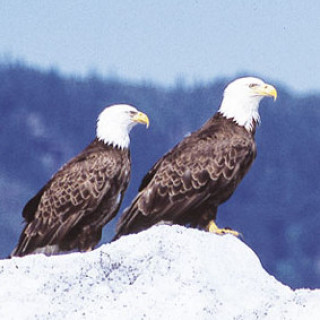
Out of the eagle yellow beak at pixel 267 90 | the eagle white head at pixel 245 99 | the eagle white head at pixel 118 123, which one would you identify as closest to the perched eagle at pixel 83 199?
the eagle white head at pixel 118 123

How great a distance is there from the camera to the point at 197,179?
23.0ft

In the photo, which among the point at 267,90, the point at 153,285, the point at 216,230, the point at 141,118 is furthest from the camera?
the point at 141,118

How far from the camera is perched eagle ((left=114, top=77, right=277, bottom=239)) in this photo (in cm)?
695

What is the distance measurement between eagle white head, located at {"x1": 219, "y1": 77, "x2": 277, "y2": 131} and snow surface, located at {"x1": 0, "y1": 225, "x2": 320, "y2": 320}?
5.63ft

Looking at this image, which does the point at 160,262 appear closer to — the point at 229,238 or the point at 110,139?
the point at 229,238

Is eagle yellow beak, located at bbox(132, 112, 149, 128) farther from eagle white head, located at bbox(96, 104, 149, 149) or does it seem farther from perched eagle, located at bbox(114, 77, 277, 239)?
perched eagle, located at bbox(114, 77, 277, 239)

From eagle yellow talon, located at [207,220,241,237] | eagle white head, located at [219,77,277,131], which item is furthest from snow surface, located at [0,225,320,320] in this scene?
eagle white head, located at [219,77,277,131]

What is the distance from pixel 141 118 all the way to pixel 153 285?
2673 mm

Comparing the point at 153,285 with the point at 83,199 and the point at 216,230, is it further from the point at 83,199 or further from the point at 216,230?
the point at 83,199

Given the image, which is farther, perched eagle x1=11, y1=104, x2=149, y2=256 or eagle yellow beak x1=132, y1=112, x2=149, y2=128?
eagle yellow beak x1=132, y1=112, x2=149, y2=128

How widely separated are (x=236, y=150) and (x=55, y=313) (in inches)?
99.5

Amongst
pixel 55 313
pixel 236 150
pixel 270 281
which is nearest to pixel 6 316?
pixel 55 313

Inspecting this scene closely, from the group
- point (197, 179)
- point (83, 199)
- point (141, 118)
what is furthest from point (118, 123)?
point (197, 179)

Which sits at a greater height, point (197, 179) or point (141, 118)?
point (141, 118)
